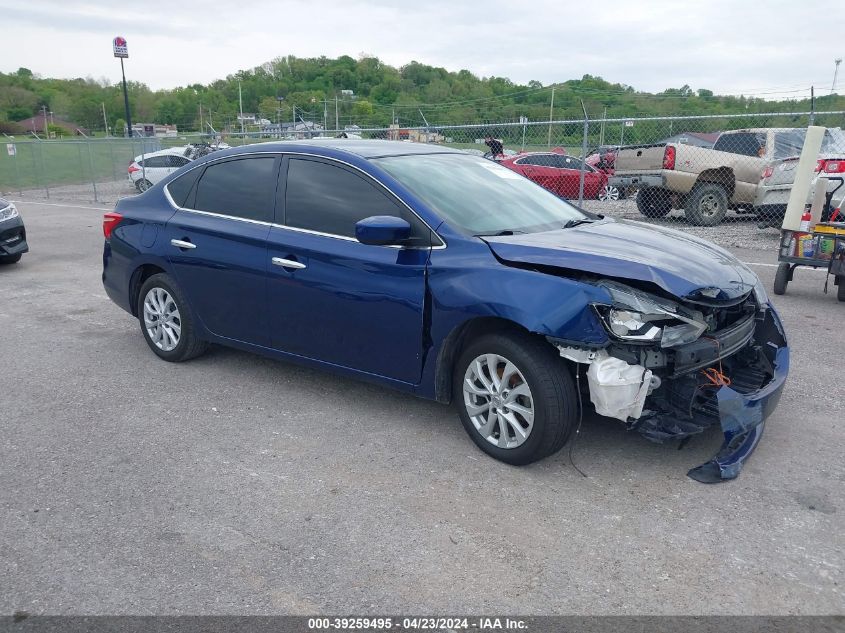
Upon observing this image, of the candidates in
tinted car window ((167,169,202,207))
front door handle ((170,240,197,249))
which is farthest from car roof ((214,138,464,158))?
front door handle ((170,240,197,249))

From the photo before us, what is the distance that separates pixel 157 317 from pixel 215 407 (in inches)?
49.0

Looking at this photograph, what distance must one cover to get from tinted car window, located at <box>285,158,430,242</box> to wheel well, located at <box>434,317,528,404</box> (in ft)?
2.00

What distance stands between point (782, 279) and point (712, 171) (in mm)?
6621

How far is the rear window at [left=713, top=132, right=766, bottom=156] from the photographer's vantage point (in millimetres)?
13656

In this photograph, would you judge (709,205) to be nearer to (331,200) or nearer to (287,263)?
(331,200)

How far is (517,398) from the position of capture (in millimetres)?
3674

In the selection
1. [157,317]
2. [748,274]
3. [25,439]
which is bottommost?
[25,439]

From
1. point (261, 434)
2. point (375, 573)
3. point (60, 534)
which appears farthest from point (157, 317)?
point (375, 573)

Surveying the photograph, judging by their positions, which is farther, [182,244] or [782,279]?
[782,279]

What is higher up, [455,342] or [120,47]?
[120,47]

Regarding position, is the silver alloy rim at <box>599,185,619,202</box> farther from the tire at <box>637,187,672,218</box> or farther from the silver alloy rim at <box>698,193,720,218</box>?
the silver alloy rim at <box>698,193,720,218</box>

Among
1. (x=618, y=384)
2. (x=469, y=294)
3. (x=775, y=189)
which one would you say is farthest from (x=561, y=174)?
(x=618, y=384)

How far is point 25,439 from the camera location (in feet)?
13.9

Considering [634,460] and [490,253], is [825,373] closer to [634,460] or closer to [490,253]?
[634,460]
